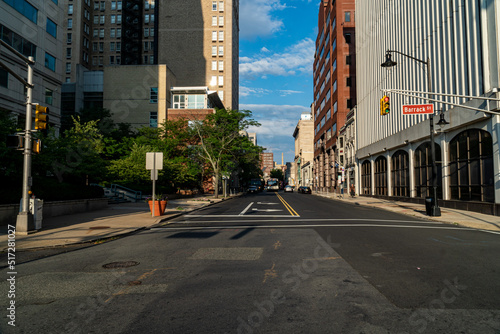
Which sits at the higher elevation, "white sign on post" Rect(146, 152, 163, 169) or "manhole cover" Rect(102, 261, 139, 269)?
"white sign on post" Rect(146, 152, 163, 169)

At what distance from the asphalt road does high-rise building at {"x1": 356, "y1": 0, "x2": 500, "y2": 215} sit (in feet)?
36.8

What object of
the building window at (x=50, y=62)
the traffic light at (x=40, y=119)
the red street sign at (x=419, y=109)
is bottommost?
the traffic light at (x=40, y=119)

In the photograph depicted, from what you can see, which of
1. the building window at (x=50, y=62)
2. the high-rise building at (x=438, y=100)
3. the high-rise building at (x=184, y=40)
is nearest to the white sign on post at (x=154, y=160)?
the high-rise building at (x=438, y=100)

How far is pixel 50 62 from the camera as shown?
3875 cm

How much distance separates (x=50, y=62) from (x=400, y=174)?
39.8 meters

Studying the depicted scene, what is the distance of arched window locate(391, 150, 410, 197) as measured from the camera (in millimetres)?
32928

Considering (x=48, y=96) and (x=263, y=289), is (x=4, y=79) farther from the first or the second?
(x=263, y=289)

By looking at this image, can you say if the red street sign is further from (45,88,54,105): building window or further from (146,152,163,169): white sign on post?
(45,88,54,105): building window

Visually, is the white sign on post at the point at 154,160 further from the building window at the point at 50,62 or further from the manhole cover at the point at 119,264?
the building window at the point at 50,62

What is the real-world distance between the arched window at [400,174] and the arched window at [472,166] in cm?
851

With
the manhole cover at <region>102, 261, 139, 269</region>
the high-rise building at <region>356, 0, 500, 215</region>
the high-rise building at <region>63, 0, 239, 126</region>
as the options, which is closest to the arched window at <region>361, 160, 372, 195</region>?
the high-rise building at <region>356, 0, 500, 215</region>

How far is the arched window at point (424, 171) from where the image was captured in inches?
1076

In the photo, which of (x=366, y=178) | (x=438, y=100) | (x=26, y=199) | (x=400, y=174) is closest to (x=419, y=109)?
(x=438, y=100)

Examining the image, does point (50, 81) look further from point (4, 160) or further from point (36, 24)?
point (4, 160)
